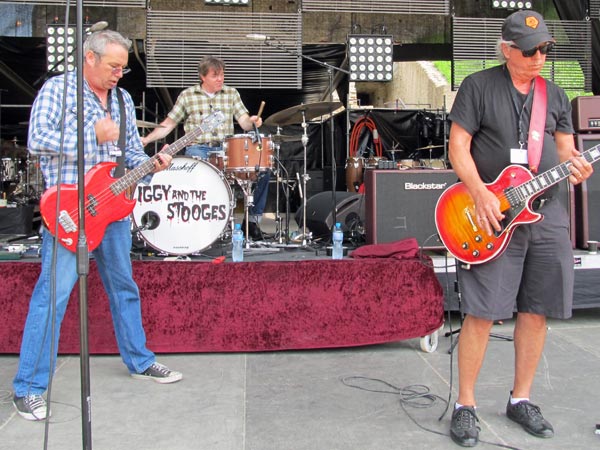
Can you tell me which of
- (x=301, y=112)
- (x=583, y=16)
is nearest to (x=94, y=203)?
(x=301, y=112)

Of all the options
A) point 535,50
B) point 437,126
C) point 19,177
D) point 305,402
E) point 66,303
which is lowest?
point 305,402

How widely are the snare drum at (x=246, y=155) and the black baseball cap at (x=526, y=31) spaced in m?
3.00

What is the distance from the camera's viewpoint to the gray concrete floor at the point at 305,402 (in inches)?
115

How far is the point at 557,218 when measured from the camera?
9.95ft

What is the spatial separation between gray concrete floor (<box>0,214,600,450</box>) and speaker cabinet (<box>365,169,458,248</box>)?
0.97 m

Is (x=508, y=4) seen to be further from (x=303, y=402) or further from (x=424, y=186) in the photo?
(x=303, y=402)

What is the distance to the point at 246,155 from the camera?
18.5ft

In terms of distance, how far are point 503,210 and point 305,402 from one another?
4.85ft

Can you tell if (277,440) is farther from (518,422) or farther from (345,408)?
(518,422)

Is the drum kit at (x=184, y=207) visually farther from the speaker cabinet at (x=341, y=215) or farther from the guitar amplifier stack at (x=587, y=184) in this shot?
the guitar amplifier stack at (x=587, y=184)

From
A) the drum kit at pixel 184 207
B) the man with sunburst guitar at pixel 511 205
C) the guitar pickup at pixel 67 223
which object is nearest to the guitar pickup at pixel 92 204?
the guitar pickup at pixel 67 223

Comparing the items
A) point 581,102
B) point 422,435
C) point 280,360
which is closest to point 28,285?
point 280,360

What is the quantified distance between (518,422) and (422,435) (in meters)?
0.50

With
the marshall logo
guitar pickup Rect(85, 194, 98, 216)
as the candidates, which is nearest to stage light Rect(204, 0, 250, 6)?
the marshall logo
